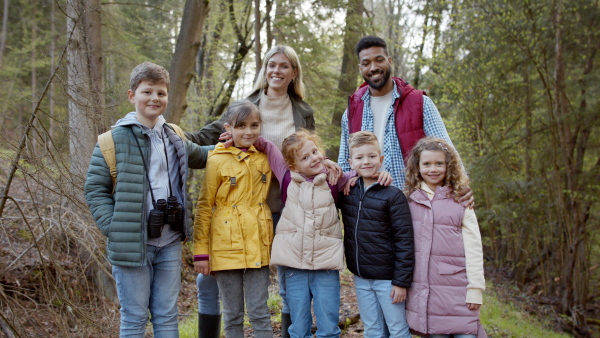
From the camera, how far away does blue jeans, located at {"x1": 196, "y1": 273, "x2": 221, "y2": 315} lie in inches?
129

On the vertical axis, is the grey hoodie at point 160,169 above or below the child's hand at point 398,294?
above

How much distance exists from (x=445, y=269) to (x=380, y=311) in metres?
0.51

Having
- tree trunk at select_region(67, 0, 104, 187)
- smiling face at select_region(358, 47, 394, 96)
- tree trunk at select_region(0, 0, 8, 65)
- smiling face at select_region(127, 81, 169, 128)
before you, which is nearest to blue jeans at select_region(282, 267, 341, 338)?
smiling face at select_region(127, 81, 169, 128)

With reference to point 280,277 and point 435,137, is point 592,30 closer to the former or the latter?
point 435,137

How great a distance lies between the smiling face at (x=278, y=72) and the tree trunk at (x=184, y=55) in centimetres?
327

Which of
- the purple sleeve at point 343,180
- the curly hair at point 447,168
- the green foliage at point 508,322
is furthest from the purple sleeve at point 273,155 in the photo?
the green foliage at point 508,322

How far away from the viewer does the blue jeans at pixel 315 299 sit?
114 inches

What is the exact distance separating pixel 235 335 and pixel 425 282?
128 cm

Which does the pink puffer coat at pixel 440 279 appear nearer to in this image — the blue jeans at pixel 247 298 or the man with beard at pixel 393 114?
the man with beard at pixel 393 114

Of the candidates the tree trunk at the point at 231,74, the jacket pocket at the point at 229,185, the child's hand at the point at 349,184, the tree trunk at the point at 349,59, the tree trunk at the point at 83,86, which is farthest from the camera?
the tree trunk at the point at 231,74

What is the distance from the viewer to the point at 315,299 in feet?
9.56

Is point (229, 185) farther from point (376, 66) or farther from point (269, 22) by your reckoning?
point (269, 22)

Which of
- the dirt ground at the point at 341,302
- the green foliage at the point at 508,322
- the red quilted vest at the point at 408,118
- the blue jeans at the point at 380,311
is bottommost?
the green foliage at the point at 508,322

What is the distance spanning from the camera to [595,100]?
847 centimetres
